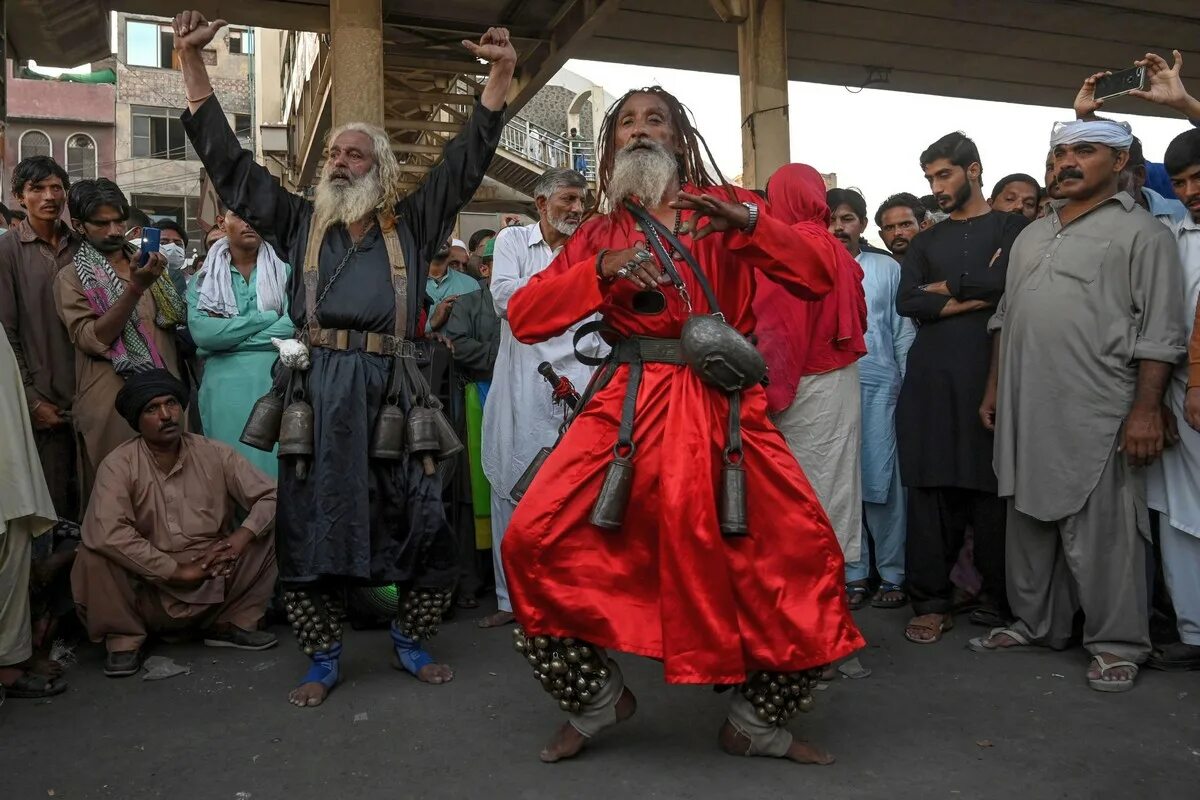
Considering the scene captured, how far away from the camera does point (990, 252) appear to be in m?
4.80

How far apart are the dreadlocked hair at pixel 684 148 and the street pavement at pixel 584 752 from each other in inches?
67.7

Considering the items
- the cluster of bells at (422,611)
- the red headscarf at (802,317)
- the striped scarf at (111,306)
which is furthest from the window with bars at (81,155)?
the red headscarf at (802,317)

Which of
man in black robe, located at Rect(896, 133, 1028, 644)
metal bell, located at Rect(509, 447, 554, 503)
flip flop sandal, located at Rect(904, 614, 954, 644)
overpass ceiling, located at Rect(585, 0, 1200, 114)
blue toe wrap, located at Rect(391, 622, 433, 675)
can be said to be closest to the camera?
metal bell, located at Rect(509, 447, 554, 503)

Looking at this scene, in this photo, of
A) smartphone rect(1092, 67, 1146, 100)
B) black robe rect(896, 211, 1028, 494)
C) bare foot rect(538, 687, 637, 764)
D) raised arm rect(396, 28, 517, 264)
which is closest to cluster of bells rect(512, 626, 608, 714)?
bare foot rect(538, 687, 637, 764)

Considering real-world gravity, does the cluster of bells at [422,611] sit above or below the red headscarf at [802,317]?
below

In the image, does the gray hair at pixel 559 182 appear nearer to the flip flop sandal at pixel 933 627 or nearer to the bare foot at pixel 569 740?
the flip flop sandal at pixel 933 627

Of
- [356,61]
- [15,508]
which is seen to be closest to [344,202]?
[15,508]

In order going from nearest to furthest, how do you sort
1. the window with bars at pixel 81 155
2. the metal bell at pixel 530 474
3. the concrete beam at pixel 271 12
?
the metal bell at pixel 530 474
the concrete beam at pixel 271 12
the window with bars at pixel 81 155

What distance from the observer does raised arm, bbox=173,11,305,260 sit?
3697 mm

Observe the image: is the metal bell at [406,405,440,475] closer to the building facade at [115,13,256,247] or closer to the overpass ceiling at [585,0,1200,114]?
the overpass ceiling at [585,0,1200,114]

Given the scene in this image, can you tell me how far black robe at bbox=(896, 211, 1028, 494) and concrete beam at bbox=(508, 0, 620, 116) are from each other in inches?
161

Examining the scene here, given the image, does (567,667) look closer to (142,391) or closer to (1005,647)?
(1005,647)

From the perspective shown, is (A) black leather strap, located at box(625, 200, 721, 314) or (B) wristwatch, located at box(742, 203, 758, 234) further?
(A) black leather strap, located at box(625, 200, 721, 314)

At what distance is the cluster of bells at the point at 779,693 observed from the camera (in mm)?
3055
